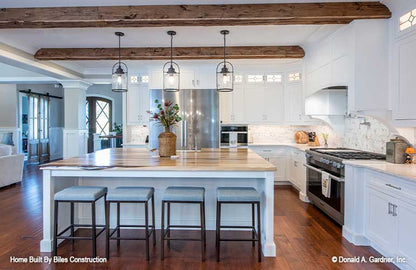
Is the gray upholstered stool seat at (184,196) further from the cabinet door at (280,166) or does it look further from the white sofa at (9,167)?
the white sofa at (9,167)

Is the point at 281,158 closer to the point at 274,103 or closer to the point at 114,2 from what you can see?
the point at 274,103

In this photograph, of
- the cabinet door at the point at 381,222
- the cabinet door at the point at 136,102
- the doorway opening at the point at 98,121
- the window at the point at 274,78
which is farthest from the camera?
the doorway opening at the point at 98,121

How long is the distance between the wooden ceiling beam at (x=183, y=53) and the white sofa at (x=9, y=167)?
90.4 inches

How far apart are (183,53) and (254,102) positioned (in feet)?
6.78

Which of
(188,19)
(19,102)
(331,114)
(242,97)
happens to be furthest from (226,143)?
(19,102)

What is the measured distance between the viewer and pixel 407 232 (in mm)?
2303

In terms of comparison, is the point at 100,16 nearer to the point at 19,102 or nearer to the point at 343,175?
the point at 343,175

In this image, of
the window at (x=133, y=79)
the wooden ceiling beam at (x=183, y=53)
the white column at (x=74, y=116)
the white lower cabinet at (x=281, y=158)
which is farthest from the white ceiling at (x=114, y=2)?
the white column at (x=74, y=116)

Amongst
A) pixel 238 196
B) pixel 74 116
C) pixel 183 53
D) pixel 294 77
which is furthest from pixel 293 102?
pixel 74 116

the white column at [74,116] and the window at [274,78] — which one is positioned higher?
the window at [274,78]

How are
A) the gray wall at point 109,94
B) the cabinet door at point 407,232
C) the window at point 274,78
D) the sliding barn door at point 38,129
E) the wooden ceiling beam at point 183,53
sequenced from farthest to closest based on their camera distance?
the gray wall at point 109,94, the sliding barn door at point 38,129, the window at point 274,78, the wooden ceiling beam at point 183,53, the cabinet door at point 407,232

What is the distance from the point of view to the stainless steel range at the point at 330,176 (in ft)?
10.8

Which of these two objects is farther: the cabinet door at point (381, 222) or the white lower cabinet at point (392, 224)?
the cabinet door at point (381, 222)

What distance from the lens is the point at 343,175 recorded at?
3.22 meters
